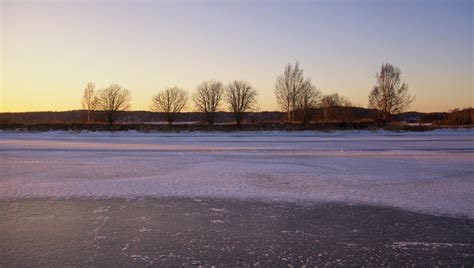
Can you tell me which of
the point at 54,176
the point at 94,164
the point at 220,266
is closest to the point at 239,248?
the point at 220,266

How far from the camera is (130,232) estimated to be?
5891 mm

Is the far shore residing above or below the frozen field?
above

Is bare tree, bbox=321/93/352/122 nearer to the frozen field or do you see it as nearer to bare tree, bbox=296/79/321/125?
bare tree, bbox=296/79/321/125

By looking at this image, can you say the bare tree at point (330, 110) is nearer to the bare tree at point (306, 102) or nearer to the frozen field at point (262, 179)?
the bare tree at point (306, 102)

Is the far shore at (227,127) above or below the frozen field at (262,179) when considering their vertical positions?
above

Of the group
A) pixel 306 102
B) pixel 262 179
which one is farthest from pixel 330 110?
pixel 262 179

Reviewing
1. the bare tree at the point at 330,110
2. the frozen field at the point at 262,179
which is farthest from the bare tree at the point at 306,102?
the frozen field at the point at 262,179

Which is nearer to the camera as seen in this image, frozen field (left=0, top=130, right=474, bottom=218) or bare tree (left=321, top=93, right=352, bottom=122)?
frozen field (left=0, top=130, right=474, bottom=218)

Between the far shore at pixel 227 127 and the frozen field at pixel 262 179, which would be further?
the far shore at pixel 227 127

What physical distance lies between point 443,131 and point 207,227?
38.2 meters

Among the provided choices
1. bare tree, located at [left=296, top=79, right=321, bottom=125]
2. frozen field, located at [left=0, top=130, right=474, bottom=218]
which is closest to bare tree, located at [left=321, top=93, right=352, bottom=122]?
bare tree, located at [left=296, top=79, right=321, bottom=125]

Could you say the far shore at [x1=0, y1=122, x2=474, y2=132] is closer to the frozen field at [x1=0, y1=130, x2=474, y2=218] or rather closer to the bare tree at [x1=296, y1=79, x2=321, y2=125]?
the bare tree at [x1=296, y1=79, x2=321, y2=125]

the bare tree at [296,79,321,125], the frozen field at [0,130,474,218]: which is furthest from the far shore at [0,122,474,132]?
the frozen field at [0,130,474,218]

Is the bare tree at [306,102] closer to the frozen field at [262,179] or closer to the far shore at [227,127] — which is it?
the far shore at [227,127]
